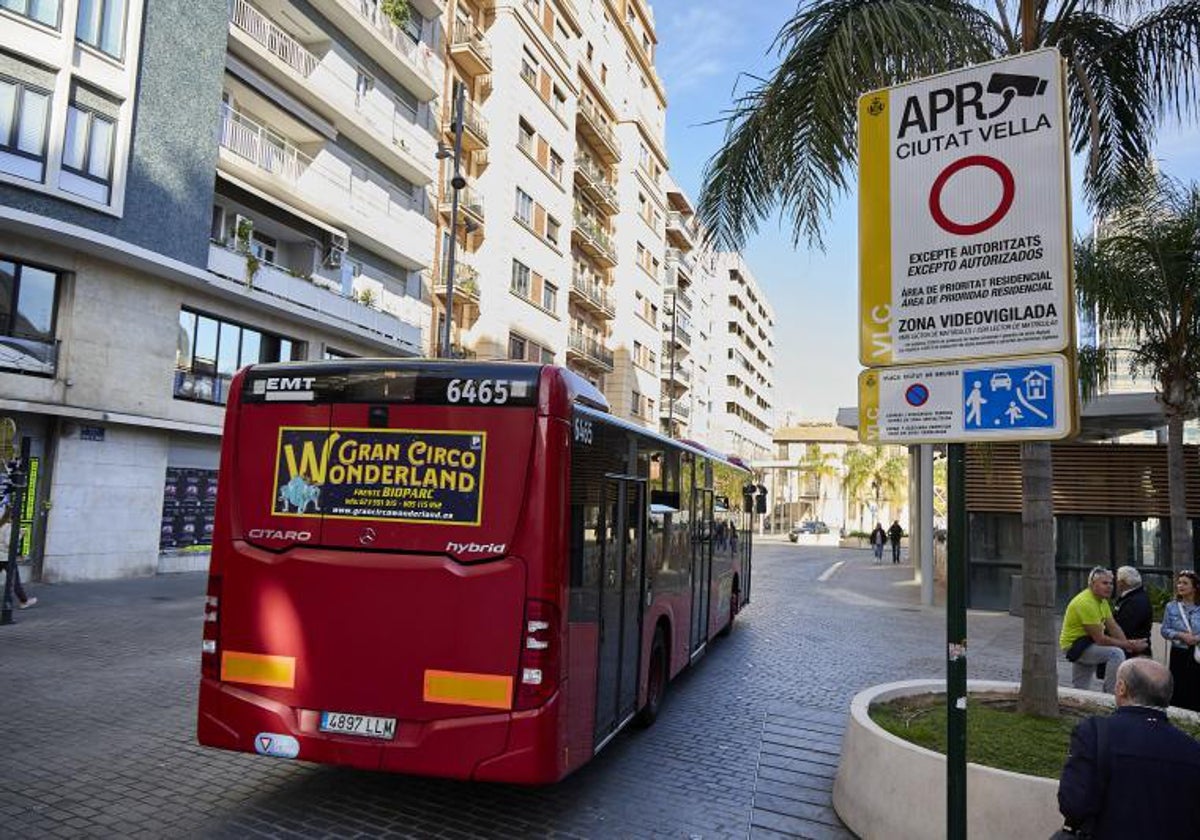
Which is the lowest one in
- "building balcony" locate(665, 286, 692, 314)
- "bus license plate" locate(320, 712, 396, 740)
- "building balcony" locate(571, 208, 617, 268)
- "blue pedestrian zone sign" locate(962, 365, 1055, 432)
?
"bus license plate" locate(320, 712, 396, 740)

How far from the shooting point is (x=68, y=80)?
16.8 meters

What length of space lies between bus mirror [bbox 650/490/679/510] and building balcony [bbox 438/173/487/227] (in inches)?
951

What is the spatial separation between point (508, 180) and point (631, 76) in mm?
19310

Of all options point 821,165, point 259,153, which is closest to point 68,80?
point 259,153

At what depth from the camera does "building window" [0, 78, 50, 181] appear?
15977mm

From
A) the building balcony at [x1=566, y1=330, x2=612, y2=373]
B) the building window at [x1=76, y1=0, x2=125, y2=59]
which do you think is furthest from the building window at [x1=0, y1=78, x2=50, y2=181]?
the building balcony at [x1=566, y1=330, x2=612, y2=373]

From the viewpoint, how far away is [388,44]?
26094 millimetres

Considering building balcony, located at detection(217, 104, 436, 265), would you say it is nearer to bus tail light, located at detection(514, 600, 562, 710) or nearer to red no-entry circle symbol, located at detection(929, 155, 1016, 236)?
bus tail light, located at detection(514, 600, 562, 710)

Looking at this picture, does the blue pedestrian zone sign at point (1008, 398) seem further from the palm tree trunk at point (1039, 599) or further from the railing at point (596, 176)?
the railing at point (596, 176)

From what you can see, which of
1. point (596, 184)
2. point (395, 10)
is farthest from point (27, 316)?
point (596, 184)

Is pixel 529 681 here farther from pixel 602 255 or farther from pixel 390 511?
pixel 602 255

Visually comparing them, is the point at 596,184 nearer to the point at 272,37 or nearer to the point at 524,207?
the point at 524,207

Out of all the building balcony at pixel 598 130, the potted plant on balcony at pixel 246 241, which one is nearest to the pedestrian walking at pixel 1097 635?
the potted plant on balcony at pixel 246 241

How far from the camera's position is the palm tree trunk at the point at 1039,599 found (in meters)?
5.92
